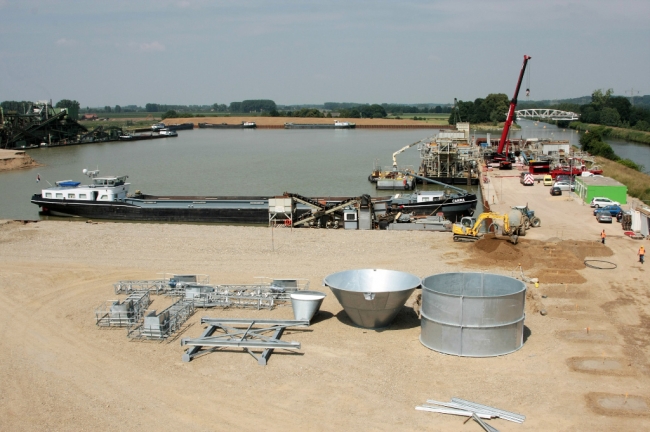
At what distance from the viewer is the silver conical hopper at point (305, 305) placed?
16.5 metres

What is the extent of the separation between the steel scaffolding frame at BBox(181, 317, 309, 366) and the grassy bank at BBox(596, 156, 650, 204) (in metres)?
29.1

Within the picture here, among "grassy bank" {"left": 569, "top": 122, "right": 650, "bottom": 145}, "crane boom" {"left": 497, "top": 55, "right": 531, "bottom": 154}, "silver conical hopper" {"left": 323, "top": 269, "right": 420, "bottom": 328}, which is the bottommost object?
"grassy bank" {"left": 569, "top": 122, "right": 650, "bottom": 145}

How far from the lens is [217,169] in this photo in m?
69.3

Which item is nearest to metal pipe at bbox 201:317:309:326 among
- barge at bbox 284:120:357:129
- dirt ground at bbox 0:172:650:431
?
dirt ground at bbox 0:172:650:431

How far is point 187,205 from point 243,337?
25.6 m

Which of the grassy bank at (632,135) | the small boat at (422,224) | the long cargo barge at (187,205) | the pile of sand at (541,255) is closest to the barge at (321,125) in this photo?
the grassy bank at (632,135)

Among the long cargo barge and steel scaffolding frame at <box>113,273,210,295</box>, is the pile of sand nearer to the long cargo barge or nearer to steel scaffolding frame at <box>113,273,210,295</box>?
the long cargo barge

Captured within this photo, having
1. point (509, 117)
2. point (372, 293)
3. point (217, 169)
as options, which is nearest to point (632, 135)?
point (509, 117)

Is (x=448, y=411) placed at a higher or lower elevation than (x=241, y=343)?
lower

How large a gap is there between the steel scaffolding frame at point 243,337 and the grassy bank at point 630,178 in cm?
2911

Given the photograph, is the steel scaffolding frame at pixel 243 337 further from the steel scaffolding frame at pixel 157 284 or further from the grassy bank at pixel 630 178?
the grassy bank at pixel 630 178

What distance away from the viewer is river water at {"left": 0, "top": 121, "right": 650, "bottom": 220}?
51.8 m

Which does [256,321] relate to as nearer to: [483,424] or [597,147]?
[483,424]

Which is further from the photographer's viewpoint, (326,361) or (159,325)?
(159,325)
